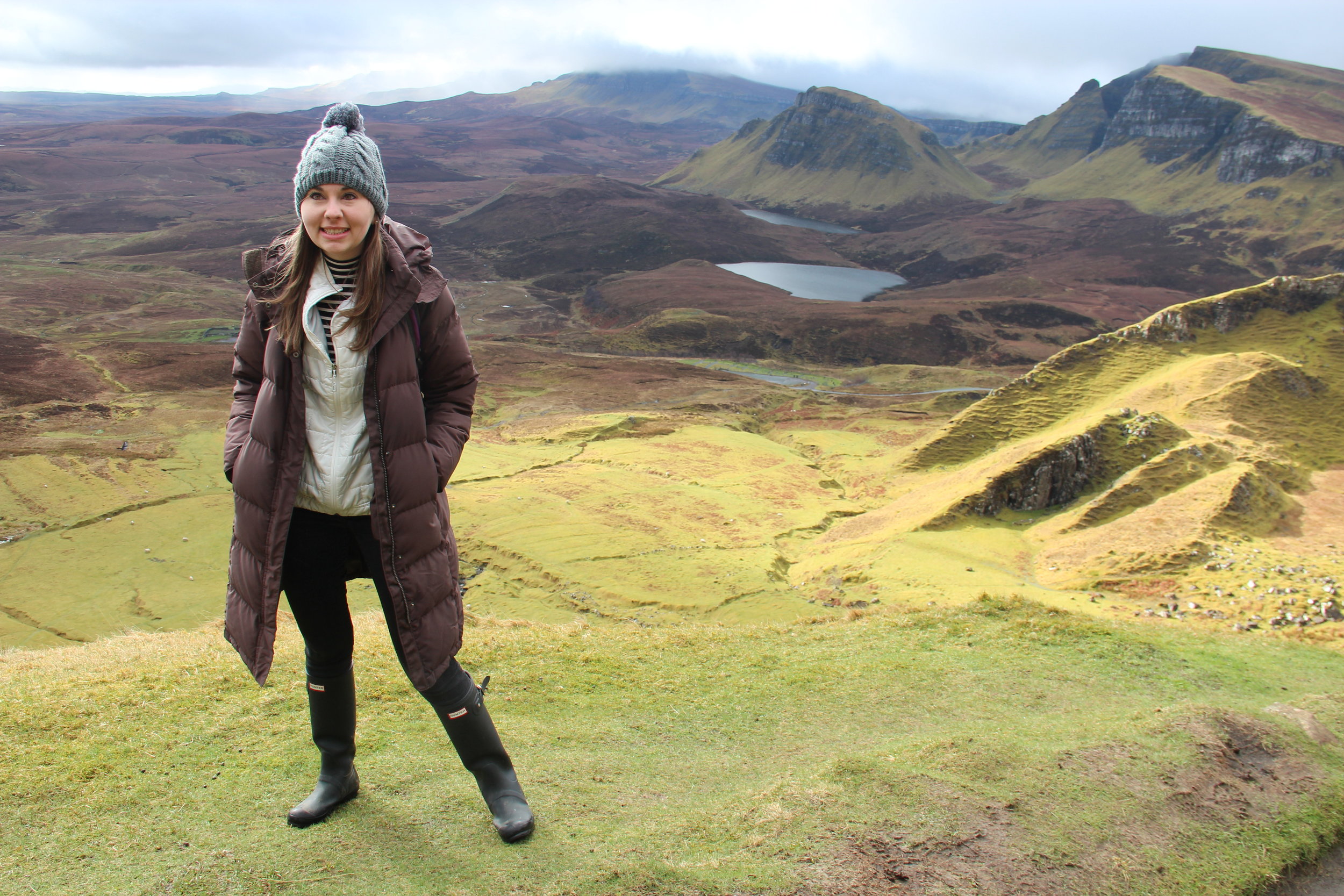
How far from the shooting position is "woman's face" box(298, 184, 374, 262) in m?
4.25

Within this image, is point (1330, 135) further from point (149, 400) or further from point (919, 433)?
point (149, 400)

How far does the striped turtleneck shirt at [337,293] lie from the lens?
14.1 feet

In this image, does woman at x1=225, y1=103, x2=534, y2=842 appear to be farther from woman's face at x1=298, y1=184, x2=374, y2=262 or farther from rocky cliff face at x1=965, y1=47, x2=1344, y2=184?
rocky cliff face at x1=965, y1=47, x2=1344, y2=184

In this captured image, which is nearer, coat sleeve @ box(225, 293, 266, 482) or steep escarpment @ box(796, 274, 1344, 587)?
coat sleeve @ box(225, 293, 266, 482)

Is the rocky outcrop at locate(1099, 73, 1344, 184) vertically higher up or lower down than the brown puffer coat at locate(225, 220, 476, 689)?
higher up

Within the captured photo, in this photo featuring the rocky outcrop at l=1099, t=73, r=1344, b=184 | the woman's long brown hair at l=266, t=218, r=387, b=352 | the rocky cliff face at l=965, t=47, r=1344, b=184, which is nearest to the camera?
the woman's long brown hair at l=266, t=218, r=387, b=352

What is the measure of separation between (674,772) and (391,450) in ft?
11.8

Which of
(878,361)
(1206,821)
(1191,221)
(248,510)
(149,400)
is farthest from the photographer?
(1191,221)

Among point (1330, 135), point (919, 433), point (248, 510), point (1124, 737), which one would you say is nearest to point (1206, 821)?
point (1124, 737)

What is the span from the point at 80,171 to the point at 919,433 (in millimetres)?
203324

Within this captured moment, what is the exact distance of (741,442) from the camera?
45469 millimetres

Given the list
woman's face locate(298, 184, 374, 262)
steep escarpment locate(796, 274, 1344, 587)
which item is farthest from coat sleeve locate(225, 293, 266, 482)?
steep escarpment locate(796, 274, 1344, 587)

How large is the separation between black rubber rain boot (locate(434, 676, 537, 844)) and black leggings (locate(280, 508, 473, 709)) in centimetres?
10

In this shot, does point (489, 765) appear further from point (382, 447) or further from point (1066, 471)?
point (1066, 471)
